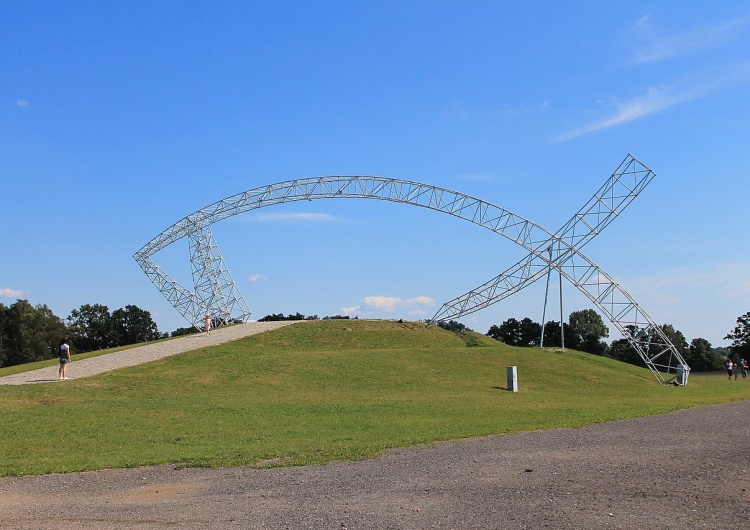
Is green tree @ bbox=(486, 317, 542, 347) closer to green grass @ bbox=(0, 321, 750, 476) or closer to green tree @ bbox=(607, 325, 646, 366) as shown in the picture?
green tree @ bbox=(607, 325, 646, 366)

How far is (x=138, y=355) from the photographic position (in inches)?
1641

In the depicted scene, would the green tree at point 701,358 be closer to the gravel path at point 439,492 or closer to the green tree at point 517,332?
the green tree at point 517,332

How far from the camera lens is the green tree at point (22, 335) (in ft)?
275

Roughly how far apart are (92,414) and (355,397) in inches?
452

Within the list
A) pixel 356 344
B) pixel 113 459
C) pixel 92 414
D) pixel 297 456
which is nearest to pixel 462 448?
pixel 297 456

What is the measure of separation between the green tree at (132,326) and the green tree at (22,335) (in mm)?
13636

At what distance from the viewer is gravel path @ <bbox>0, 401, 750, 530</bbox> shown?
971 cm

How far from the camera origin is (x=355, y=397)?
101ft

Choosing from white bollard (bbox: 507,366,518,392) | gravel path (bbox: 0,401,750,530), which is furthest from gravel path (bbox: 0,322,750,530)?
white bollard (bbox: 507,366,518,392)

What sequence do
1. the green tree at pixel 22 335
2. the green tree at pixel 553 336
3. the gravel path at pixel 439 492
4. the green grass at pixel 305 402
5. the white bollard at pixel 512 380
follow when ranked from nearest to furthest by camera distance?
the gravel path at pixel 439 492, the green grass at pixel 305 402, the white bollard at pixel 512 380, the green tree at pixel 22 335, the green tree at pixel 553 336

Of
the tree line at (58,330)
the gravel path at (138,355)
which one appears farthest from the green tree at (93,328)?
the gravel path at (138,355)

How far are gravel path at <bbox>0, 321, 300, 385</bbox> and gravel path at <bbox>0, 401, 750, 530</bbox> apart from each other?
2161cm

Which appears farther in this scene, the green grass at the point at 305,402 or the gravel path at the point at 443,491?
the green grass at the point at 305,402

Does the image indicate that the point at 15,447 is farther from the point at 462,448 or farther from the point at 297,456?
the point at 462,448
